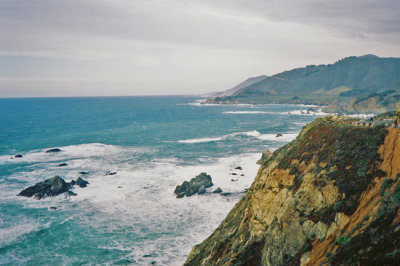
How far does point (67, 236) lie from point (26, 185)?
2217cm

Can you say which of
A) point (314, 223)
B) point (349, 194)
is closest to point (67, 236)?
point (314, 223)

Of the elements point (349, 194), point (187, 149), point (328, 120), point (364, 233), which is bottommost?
point (187, 149)

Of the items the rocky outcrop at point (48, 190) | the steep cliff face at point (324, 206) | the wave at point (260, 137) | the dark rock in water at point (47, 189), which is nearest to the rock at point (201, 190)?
the rocky outcrop at point (48, 190)

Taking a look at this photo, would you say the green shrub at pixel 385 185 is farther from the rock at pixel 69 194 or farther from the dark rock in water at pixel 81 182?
the dark rock in water at pixel 81 182

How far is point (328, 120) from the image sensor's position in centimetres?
2358

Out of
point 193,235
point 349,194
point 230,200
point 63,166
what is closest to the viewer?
point 349,194

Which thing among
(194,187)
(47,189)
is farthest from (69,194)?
(194,187)

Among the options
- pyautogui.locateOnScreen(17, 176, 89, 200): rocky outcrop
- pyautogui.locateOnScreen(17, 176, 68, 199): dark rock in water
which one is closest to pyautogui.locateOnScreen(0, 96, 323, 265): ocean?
pyautogui.locateOnScreen(17, 176, 89, 200): rocky outcrop

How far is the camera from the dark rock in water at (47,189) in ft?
146

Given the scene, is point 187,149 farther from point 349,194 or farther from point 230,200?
point 349,194

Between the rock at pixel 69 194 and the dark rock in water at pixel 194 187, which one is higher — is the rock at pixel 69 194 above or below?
below

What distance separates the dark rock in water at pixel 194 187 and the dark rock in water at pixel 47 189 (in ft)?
63.0

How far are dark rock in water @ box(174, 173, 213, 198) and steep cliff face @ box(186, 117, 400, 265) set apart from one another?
20.3m

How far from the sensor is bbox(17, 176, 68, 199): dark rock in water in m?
44.4
